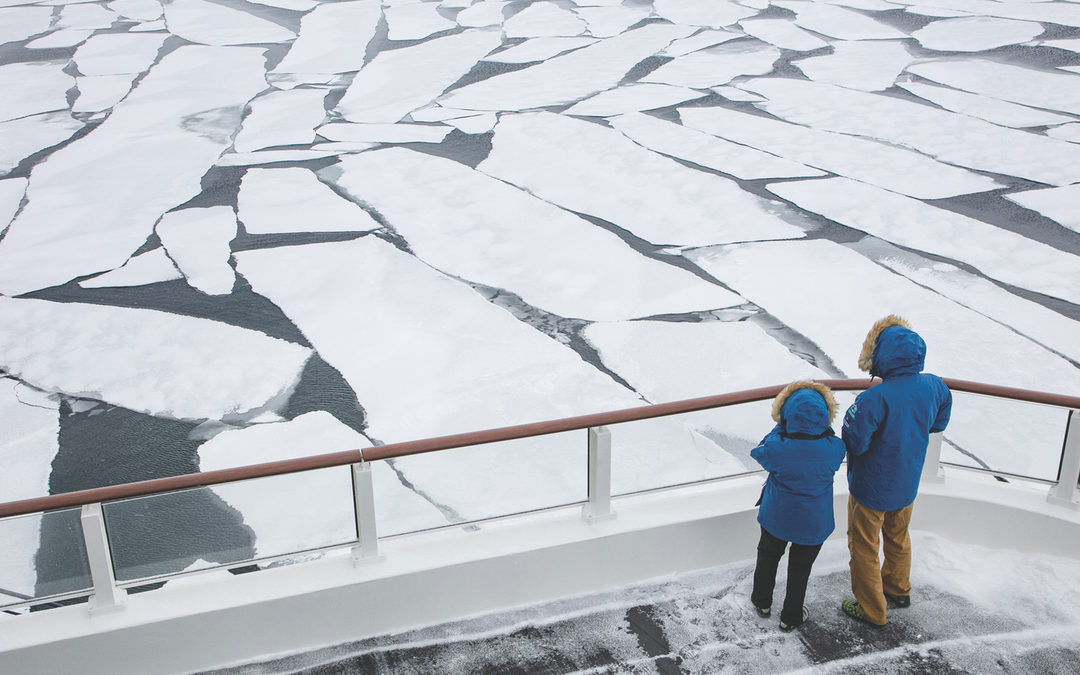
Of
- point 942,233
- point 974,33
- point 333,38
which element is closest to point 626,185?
point 942,233

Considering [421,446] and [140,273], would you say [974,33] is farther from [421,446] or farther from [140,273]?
[421,446]

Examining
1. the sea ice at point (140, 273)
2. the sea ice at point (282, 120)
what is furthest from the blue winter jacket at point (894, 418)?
the sea ice at point (282, 120)

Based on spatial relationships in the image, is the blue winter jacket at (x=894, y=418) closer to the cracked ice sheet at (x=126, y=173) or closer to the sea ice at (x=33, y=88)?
the cracked ice sheet at (x=126, y=173)

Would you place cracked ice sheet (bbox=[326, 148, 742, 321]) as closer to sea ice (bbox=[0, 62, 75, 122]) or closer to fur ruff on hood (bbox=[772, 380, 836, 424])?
fur ruff on hood (bbox=[772, 380, 836, 424])

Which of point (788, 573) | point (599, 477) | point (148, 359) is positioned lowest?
point (148, 359)

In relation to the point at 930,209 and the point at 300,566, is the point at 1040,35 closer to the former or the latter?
the point at 930,209
